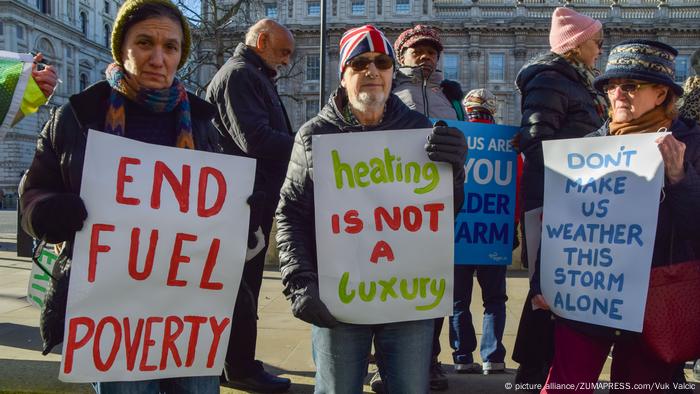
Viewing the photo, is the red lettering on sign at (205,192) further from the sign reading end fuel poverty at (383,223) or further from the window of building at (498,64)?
the window of building at (498,64)

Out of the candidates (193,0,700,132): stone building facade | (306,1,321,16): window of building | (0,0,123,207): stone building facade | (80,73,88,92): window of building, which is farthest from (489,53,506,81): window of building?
(80,73,88,92): window of building

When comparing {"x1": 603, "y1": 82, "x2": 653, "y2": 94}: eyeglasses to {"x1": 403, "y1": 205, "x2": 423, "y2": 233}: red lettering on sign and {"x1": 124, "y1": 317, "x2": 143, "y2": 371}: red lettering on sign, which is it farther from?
{"x1": 124, "y1": 317, "x2": 143, "y2": 371}: red lettering on sign

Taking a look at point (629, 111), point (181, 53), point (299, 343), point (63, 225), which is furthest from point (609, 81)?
point (299, 343)

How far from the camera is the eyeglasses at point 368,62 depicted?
6.72 ft

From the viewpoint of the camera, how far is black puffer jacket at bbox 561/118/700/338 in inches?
72.4

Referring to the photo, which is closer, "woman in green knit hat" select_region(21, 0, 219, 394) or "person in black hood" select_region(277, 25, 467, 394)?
"woman in green knit hat" select_region(21, 0, 219, 394)

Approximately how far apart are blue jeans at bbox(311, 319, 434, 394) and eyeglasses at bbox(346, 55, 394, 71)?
0.95 m

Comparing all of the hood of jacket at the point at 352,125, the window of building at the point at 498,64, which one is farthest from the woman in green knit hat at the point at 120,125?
the window of building at the point at 498,64

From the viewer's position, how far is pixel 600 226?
2043 millimetres

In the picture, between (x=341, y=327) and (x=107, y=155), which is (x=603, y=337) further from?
(x=107, y=155)

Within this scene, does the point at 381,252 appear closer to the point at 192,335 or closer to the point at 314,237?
the point at 314,237

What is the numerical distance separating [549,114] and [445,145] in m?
0.95

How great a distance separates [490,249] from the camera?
3240 millimetres

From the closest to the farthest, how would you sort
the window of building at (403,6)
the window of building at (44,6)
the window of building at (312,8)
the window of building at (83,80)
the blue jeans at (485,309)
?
the blue jeans at (485,309), the window of building at (403,6), the window of building at (312,8), the window of building at (44,6), the window of building at (83,80)
